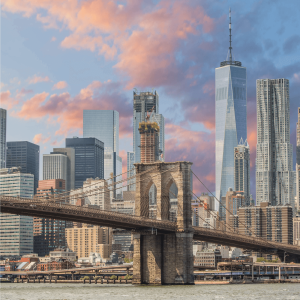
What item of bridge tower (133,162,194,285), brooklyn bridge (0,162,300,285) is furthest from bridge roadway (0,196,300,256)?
bridge tower (133,162,194,285)

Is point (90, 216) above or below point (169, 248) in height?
above

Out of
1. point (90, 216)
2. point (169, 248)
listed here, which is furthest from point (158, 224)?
point (90, 216)

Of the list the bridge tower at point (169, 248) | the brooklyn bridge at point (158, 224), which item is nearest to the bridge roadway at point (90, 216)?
the brooklyn bridge at point (158, 224)

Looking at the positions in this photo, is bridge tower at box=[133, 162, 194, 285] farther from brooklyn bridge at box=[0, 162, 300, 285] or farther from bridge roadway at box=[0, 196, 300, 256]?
bridge roadway at box=[0, 196, 300, 256]

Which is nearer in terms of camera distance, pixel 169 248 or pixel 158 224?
pixel 158 224

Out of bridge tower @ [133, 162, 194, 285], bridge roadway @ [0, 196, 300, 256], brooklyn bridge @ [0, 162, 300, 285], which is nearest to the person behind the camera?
bridge roadway @ [0, 196, 300, 256]

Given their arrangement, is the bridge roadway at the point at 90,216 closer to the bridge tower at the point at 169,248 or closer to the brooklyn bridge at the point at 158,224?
the brooklyn bridge at the point at 158,224

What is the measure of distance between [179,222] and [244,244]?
25.9m

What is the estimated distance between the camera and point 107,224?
7975 centimetres

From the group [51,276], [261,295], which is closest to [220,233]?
[261,295]

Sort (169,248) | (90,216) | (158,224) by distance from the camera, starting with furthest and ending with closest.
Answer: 1. (169,248)
2. (158,224)
3. (90,216)

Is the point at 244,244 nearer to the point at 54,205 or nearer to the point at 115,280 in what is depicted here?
the point at 115,280

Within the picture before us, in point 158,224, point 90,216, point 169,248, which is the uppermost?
point 90,216

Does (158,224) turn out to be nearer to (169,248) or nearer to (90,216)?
(169,248)
